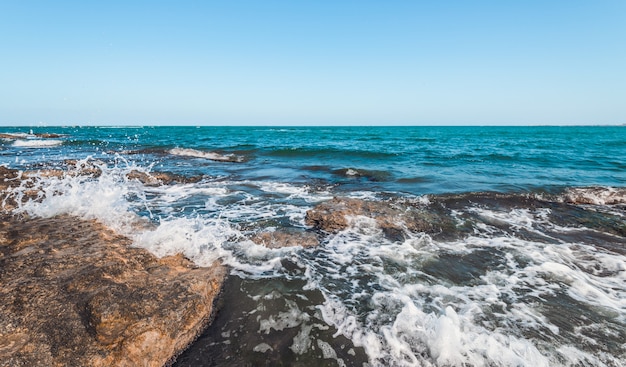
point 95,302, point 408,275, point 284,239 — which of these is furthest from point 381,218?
point 95,302

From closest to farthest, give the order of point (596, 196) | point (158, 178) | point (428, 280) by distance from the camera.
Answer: point (428, 280), point (596, 196), point (158, 178)

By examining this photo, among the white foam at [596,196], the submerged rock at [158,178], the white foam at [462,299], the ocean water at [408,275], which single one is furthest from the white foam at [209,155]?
the white foam at [596,196]

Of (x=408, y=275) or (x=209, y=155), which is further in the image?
(x=209, y=155)

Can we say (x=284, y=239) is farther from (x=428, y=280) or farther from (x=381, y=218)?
(x=428, y=280)

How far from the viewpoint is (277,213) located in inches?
314

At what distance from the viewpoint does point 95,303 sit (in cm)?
319

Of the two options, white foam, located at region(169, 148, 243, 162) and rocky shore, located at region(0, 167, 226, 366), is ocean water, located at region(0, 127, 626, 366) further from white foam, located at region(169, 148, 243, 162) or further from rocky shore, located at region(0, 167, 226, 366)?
white foam, located at region(169, 148, 243, 162)

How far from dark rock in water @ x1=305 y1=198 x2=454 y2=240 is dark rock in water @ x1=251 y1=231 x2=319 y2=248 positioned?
2.63 feet

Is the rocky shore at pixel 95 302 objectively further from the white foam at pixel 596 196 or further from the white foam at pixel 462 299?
the white foam at pixel 596 196

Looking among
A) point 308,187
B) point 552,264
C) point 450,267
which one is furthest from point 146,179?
point 552,264

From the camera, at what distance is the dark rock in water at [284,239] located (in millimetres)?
5783

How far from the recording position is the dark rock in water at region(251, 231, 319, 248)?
5.78 meters

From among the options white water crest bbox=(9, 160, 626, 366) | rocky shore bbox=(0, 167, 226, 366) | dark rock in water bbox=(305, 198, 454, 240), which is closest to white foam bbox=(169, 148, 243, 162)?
white water crest bbox=(9, 160, 626, 366)

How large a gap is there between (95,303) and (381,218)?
5639mm
